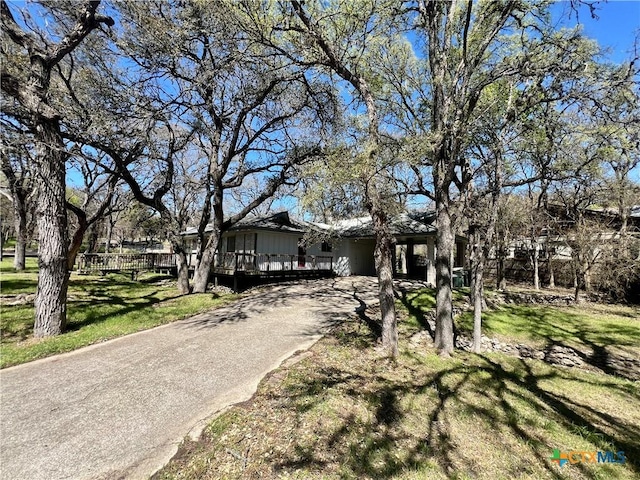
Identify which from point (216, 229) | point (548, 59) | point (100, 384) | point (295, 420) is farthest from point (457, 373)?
point (216, 229)

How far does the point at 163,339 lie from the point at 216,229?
6.75 meters

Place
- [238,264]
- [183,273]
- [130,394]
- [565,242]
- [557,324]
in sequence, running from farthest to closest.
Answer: [238,264]
[565,242]
[183,273]
[557,324]
[130,394]

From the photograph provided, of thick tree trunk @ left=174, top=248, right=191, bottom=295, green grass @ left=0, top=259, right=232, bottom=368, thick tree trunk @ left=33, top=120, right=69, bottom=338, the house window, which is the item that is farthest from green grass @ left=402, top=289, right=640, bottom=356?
the house window

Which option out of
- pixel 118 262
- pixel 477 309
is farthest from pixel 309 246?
pixel 118 262

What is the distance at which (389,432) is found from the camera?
11.9 ft

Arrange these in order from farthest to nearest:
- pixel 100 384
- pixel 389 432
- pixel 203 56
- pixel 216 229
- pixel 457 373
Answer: pixel 216 229 → pixel 203 56 → pixel 457 373 → pixel 100 384 → pixel 389 432

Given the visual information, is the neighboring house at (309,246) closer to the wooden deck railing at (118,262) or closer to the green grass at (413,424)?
the wooden deck railing at (118,262)

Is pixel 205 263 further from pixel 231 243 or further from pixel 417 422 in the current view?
pixel 417 422

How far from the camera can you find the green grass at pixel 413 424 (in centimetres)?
303

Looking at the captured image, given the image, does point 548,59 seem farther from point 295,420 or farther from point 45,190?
point 45,190

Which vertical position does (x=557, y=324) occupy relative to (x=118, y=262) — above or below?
below

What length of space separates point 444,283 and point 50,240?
885 cm

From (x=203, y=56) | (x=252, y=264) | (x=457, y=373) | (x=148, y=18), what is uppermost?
(x=203, y=56)

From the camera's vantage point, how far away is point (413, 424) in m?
3.88
